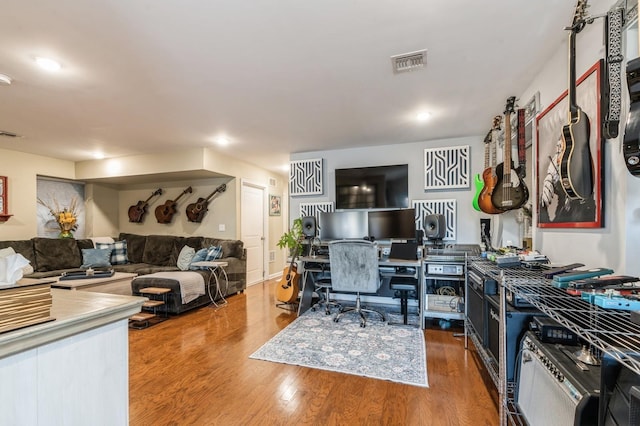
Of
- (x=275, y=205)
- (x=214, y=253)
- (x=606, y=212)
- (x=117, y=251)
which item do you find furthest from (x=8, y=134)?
(x=606, y=212)

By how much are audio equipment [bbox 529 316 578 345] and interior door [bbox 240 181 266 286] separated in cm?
467

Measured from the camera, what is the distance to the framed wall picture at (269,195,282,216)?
21.1ft

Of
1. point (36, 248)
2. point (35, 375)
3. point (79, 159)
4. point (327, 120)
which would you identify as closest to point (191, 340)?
point (35, 375)

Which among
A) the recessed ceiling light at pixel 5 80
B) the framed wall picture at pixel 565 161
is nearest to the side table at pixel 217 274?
the recessed ceiling light at pixel 5 80

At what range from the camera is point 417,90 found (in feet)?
8.50

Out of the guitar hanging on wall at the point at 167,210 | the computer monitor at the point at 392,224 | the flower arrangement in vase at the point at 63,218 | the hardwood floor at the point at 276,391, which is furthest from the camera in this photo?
the guitar hanging on wall at the point at 167,210

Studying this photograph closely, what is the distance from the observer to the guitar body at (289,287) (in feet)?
13.2

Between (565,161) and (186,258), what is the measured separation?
4591 millimetres

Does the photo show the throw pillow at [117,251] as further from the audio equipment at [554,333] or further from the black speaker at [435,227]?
the audio equipment at [554,333]

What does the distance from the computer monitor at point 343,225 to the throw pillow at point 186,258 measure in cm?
208

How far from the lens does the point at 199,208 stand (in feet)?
17.2

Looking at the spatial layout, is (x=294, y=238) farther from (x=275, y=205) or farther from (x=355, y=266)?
(x=275, y=205)

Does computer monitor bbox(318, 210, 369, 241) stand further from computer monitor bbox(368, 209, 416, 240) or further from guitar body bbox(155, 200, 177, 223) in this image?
guitar body bbox(155, 200, 177, 223)

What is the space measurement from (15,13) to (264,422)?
2.69m
